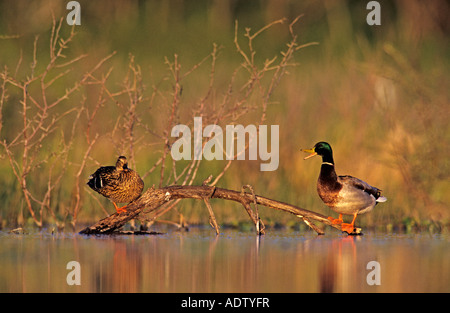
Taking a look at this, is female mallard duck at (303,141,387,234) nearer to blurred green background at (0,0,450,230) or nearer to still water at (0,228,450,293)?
still water at (0,228,450,293)

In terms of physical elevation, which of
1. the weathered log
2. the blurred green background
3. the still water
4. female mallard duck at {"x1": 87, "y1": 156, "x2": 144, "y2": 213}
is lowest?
the still water

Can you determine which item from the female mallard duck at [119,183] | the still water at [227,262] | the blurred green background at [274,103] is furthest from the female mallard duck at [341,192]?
the female mallard duck at [119,183]

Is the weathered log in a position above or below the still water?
above

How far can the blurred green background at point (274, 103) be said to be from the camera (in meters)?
14.0

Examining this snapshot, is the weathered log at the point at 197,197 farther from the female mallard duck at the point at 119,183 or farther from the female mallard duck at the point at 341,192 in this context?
the female mallard duck at the point at 341,192

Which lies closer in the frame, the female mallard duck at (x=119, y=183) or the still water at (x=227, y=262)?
the still water at (x=227, y=262)

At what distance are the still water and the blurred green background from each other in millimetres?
1505

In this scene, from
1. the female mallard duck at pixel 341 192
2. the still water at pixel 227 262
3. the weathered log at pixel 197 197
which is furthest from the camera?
the female mallard duck at pixel 341 192

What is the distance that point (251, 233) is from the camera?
1284 cm

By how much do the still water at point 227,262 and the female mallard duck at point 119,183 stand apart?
0.56 meters

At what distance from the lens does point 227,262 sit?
10.0m

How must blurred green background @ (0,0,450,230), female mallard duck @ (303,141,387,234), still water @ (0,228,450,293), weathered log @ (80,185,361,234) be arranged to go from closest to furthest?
still water @ (0,228,450,293) → weathered log @ (80,185,361,234) → female mallard duck @ (303,141,387,234) → blurred green background @ (0,0,450,230)

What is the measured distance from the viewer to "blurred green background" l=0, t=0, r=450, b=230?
14.0 metres

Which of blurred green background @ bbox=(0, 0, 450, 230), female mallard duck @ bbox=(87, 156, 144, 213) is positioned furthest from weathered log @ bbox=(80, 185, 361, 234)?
blurred green background @ bbox=(0, 0, 450, 230)
